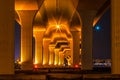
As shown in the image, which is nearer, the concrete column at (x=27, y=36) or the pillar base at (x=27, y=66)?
the pillar base at (x=27, y=66)

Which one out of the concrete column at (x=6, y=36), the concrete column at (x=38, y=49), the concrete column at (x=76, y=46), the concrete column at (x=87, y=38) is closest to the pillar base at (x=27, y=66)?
the concrete column at (x=87, y=38)

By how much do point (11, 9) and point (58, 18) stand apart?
6176 centimetres

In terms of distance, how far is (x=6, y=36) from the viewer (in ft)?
88.1

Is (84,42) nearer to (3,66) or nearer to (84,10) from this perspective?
(84,10)

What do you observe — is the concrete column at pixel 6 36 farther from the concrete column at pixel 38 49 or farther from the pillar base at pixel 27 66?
the concrete column at pixel 38 49

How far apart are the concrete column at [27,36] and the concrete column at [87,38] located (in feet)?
29.9

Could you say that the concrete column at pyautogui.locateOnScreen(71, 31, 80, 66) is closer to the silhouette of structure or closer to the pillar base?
the silhouette of structure

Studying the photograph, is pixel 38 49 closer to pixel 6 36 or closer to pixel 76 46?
pixel 76 46

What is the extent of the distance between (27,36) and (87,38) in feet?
34.7

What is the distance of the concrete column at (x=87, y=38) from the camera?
6184 cm

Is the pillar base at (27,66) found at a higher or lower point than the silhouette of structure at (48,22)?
lower

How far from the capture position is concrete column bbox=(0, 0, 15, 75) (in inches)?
1043
